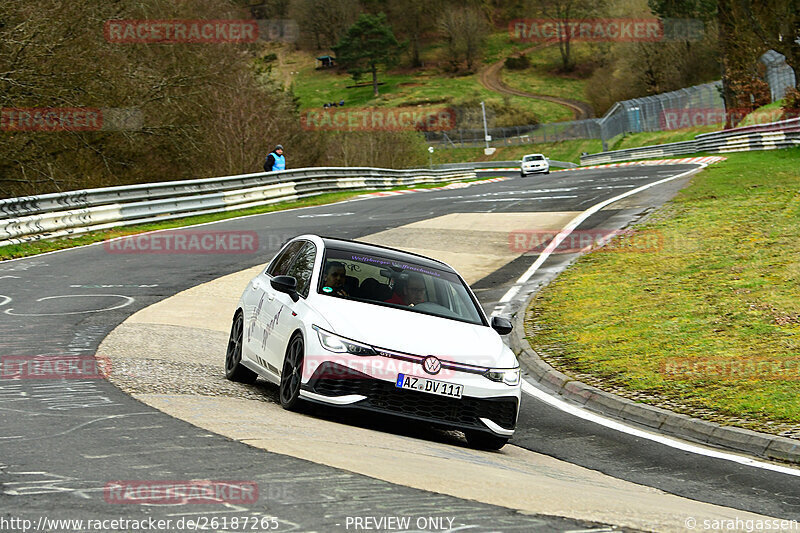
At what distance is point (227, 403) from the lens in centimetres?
859

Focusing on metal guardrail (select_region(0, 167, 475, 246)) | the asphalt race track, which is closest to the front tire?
the asphalt race track

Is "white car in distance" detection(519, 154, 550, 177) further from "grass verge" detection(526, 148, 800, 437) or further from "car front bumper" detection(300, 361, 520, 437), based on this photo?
"car front bumper" detection(300, 361, 520, 437)

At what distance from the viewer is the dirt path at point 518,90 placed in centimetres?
13088

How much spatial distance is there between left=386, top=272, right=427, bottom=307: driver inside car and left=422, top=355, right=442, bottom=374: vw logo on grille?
119cm

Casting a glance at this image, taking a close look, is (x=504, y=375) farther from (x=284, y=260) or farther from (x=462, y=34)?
(x=462, y=34)

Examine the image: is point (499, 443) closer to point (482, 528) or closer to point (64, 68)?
point (482, 528)

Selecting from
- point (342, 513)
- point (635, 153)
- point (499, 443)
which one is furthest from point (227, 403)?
point (635, 153)

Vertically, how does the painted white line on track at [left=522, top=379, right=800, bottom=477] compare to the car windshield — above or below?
below

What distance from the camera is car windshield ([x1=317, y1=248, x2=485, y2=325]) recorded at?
920 centimetres

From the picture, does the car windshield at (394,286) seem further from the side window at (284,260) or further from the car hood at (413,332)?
the side window at (284,260)

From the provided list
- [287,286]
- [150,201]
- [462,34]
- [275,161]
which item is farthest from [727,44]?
[462,34]

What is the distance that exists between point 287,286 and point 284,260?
1487 millimetres

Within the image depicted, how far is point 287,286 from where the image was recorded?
908 centimetres

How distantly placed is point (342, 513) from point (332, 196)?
111ft
